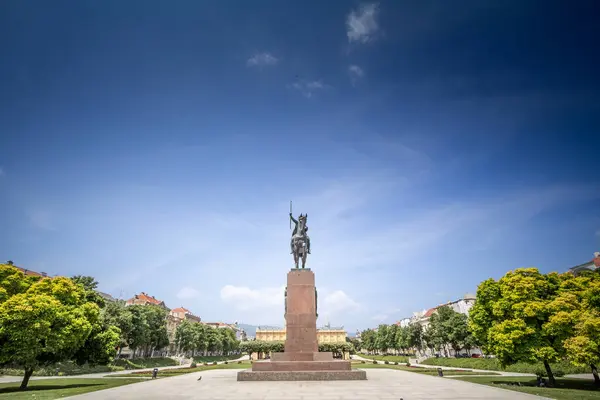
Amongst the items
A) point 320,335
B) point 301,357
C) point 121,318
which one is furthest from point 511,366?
point 320,335

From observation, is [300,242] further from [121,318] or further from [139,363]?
[139,363]

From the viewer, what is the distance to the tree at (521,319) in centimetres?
2197

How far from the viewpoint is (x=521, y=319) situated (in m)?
22.6

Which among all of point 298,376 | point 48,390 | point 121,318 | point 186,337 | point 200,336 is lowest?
point 48,390

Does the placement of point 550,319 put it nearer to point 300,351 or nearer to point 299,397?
point 300,351

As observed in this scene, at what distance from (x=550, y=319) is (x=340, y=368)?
46.2 feet

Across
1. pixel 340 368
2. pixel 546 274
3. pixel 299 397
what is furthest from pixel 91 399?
pixel 546 274

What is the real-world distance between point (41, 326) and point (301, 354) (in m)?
17.1

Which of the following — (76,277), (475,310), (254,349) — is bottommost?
(254,349)

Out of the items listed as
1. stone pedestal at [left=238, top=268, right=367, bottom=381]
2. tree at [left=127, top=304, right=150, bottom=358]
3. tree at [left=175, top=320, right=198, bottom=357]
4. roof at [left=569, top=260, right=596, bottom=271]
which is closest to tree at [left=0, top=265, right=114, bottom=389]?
stone pedestal at [left=238, top=268, right=367, bottom=381]

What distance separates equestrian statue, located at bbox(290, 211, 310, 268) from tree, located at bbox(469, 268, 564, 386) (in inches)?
581

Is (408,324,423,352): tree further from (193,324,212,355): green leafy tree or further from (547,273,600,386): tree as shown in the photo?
(547,273,600,386): tree

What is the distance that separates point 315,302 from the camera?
24031 millimetres

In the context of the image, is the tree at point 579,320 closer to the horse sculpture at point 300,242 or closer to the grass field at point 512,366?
the grass field at point 512,366
